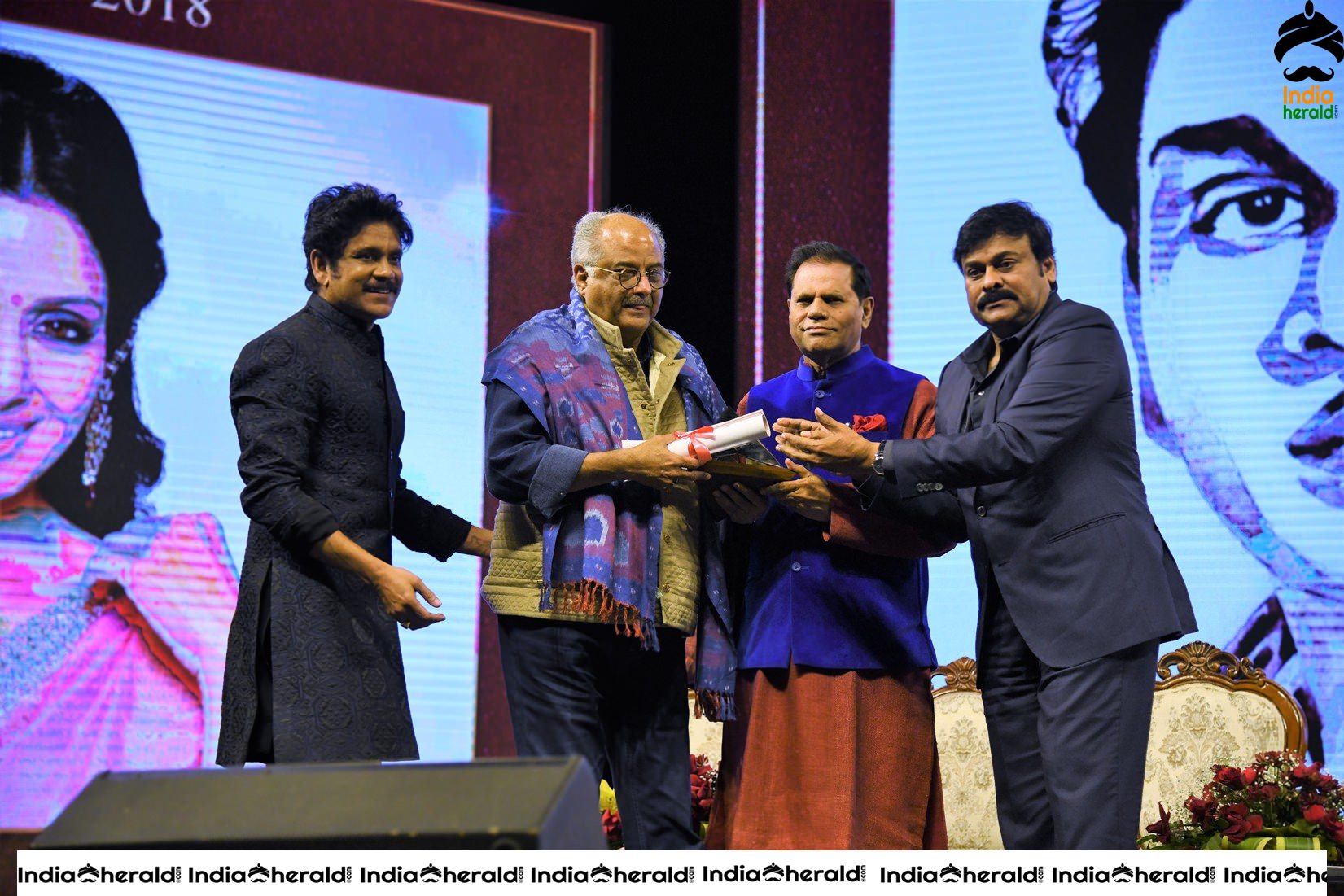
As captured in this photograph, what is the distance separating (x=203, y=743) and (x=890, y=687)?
2.34m

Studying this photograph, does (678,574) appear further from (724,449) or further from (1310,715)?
(1310,715)

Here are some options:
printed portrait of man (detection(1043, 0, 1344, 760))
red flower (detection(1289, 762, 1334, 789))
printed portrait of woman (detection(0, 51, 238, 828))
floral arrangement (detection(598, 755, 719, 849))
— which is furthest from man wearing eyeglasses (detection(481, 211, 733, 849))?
printed portrait of man (detection(1043, 0, 1344, 760))

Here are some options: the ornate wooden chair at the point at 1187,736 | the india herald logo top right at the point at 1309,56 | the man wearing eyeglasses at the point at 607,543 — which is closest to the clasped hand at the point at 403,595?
the man wearing eyeglasses at the point at 607,543

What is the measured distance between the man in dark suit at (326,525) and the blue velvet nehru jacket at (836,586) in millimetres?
769

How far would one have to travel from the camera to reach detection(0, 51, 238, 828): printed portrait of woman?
413cm

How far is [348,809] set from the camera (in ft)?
4.40

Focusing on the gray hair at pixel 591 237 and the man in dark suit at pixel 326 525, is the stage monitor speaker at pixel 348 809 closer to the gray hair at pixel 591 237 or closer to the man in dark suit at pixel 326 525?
the man in dark suit at pixel 326 525

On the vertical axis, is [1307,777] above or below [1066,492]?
below

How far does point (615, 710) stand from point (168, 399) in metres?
2.19

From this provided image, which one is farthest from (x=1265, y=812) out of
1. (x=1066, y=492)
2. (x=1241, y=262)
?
(x=1241, y=262)

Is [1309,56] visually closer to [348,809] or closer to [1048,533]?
[1048,533]

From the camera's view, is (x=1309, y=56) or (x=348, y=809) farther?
(x=1309, y=56)

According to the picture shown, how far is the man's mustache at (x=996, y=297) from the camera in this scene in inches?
110
